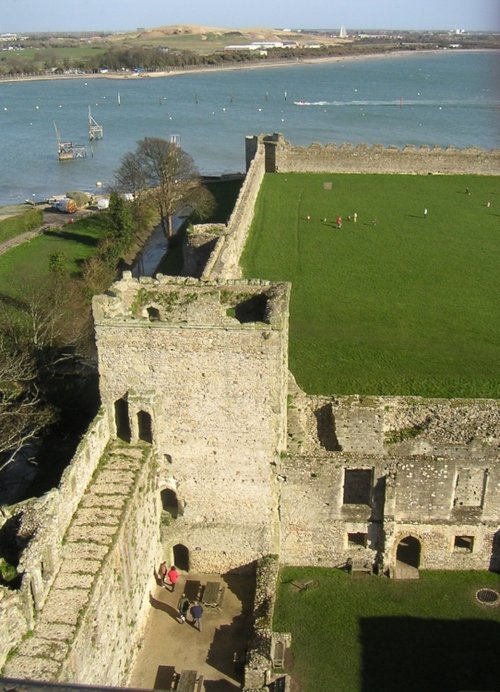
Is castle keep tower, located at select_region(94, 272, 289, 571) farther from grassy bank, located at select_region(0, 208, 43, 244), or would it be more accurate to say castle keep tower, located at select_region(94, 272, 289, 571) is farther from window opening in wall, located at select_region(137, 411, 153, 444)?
grassy bank, located at select_region(0, 208, 43, 244)

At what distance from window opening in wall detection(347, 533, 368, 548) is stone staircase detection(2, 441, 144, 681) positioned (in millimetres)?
4931

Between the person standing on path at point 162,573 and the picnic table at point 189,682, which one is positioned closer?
the picnic table at point 189,682

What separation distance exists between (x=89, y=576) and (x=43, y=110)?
372 feet

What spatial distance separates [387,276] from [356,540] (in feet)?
57.4

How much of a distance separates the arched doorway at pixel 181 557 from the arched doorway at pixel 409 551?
4.63 meters

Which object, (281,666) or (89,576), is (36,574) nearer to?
(89,576)

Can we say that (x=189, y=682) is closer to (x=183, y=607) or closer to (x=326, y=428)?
(x=183, y=607)

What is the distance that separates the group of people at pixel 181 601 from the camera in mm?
14016

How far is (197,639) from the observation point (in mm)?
13914

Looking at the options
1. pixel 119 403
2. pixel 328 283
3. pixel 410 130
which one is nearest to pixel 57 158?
pixel 410 130

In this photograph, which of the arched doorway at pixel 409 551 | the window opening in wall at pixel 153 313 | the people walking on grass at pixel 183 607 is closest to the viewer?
the people walking on grass at pixel 183 607

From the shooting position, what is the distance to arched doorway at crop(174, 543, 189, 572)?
15.6 metres

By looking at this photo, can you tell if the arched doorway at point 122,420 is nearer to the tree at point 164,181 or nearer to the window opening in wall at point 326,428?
the window opening in wall at point 326,428

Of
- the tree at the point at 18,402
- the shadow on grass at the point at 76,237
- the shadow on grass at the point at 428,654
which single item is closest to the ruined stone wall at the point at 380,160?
the shadow on grass at the point at 76,237
